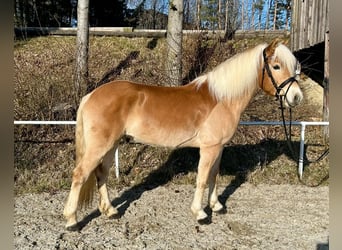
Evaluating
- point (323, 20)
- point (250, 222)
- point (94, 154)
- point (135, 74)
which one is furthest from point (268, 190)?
point (135, 74)

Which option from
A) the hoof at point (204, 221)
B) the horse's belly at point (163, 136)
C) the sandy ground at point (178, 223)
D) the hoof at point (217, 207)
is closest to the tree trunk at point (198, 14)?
the sandy ground at point (178, 223)

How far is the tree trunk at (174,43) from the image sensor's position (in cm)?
692

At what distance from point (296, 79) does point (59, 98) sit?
15.6 feet

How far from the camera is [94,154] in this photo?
367 cm

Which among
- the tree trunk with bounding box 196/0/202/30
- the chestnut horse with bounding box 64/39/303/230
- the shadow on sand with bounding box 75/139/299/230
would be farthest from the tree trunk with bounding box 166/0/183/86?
the chestnut horse with bounding box 64/39/303/230

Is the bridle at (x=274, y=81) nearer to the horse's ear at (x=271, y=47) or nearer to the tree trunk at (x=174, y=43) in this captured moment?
the horse's ear at (x=271, y=47)

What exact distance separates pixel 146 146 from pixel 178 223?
2655mm

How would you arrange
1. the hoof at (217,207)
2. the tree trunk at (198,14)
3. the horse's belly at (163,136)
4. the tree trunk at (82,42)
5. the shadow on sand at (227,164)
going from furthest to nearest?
1. the tree trunk at (198,14)
2. the tree trunk at (82,42)
3. the shadow on sand at (227,164)
4. the hoof at (217,207)
5. the horse's belly at (163,136)

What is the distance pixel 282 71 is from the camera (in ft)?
12.6

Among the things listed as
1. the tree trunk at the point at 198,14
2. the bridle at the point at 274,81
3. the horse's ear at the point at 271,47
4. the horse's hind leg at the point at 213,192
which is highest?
the tree trunk at the point at 198,14

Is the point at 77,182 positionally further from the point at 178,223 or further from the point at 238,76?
the point at 238,76

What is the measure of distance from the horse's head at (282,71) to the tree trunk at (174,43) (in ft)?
11.1

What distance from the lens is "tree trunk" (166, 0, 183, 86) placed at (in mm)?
6917

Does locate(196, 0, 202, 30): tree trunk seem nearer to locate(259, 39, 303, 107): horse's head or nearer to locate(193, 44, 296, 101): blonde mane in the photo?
Answer: locate(193, 44, 296, 101): blonde mane
